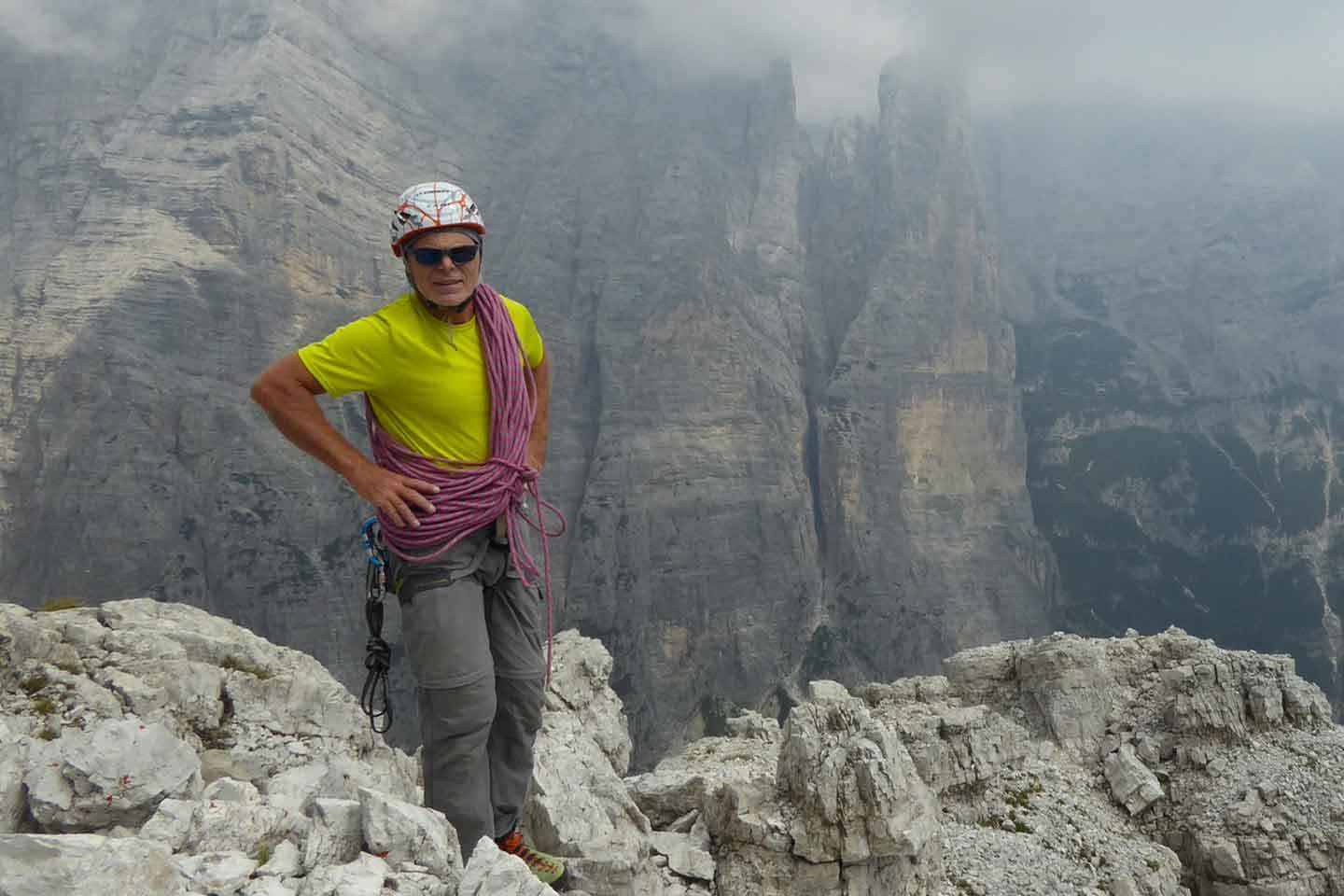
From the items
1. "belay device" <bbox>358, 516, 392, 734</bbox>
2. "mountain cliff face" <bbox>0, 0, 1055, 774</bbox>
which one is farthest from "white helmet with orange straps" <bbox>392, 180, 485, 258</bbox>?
"mountain cliff face" <bbox>0, 0, 1055, 774</bbox>

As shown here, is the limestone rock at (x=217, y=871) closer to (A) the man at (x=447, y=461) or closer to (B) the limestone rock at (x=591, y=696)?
(A) the man at (x=447, y=461)

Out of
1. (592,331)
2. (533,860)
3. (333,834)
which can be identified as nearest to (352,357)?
(333,834)

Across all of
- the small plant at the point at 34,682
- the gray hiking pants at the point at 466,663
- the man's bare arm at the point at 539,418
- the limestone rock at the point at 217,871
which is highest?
the man's bare arm at the point at 539,418

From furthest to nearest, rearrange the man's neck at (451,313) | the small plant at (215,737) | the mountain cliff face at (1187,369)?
the mountain cliff face at (1187,369)
the small plant at (215,737)
the man's neck at (451,313)

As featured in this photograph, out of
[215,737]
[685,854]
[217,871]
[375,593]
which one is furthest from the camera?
[685,854]

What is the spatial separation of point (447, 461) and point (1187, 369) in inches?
2858

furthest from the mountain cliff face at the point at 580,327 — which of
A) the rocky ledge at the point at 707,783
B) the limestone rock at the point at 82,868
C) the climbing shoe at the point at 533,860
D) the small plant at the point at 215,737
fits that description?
the limestone rock at the point at 82,868

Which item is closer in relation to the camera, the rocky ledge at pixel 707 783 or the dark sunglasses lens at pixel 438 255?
the rocky ledge at pixel 707 783

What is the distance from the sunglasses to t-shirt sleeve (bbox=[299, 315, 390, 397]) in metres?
0.37

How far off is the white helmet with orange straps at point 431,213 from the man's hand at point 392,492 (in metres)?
1.07

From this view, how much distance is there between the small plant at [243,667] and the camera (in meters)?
8.72

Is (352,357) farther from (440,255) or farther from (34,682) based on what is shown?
(34,682)

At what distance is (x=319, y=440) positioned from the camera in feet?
14.8

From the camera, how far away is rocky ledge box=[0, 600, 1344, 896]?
12.6 feet
